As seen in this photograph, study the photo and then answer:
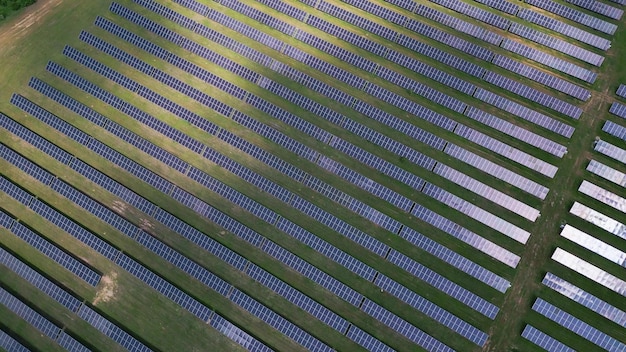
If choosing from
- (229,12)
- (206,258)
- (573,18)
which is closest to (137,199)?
(206,258)

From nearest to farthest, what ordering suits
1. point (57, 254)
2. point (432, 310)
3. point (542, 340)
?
1. point (542, 340)
2. point (432, 310)
3. point (57, 254)

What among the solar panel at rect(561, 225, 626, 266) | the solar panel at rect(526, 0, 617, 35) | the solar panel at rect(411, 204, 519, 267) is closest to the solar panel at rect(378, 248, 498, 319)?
the solar panel at rect(411, 204, 519, 267)

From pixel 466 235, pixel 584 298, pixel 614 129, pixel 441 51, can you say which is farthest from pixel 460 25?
pixel 584 298

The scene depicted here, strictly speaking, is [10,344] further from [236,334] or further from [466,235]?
[466,235]

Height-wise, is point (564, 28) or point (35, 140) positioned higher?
point (564, 28)

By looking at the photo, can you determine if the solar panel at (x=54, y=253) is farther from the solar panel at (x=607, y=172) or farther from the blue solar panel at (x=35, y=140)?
the solar panel at (x=607, y=172)

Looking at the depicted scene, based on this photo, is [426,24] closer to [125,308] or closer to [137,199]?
[137,199]
